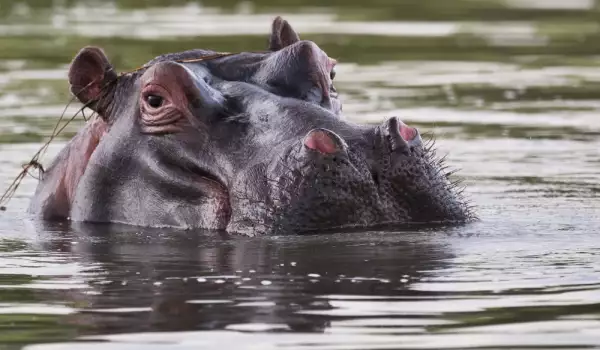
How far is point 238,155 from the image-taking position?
28.2 ft

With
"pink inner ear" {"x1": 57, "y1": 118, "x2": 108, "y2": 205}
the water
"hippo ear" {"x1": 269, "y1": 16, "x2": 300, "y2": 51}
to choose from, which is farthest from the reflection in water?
"hippo ear" {"x1": 269, "y1": 16, "x2": 300, "y2": 51}

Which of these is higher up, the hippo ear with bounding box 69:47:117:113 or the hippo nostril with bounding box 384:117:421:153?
the hippo ear with bounding box 69:47:117:113

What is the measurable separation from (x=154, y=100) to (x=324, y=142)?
140cm

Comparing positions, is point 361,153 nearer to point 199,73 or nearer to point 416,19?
point 199,73

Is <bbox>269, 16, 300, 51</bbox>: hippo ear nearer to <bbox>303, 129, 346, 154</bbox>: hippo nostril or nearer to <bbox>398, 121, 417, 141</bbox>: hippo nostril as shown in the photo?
<bbox>398, 121, 417, 141</bbox>: hippo nostril

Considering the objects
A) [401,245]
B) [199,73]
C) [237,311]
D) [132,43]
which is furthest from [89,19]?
[237,311]

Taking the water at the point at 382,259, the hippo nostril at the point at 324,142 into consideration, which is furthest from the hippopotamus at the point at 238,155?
the water at the point at 382,259

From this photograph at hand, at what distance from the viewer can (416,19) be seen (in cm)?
2177

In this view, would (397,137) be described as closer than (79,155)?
Yes

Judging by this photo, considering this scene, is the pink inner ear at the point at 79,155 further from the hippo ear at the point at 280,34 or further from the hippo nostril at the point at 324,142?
the hippo nostril at the point at 324,142

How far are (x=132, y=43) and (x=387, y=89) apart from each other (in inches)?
159

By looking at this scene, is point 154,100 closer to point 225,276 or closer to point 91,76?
point 91,76

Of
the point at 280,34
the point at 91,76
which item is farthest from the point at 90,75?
the point at 280,34

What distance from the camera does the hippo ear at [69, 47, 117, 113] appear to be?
31.5 ft
